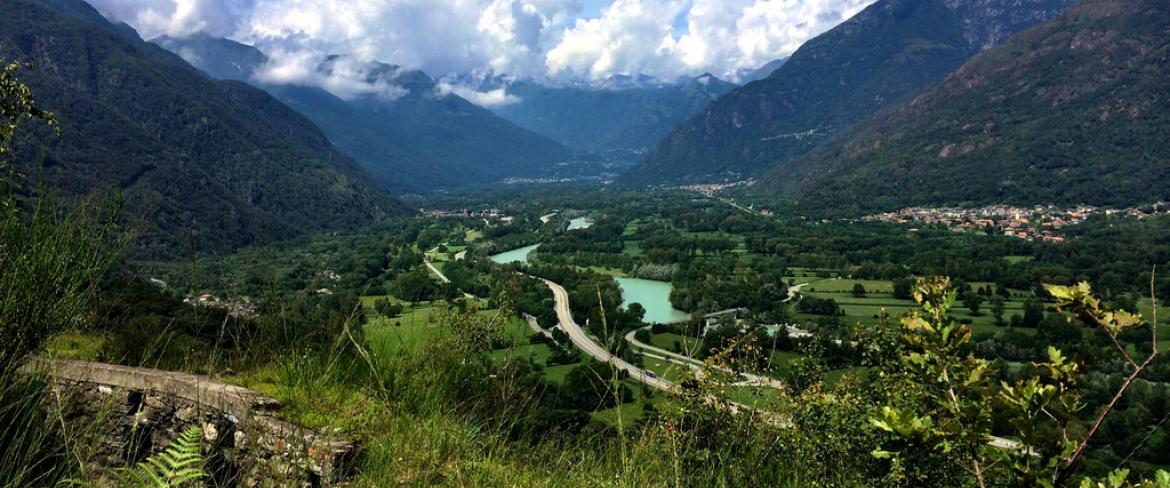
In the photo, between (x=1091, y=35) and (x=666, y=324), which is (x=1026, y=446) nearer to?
(x=666, y=324)

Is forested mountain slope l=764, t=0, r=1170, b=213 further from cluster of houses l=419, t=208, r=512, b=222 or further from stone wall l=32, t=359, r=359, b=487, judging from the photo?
stone wall l=32, t=359, r=359, b=487

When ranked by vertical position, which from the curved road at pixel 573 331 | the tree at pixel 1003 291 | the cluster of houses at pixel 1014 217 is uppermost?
the curved road at pixel 573 331

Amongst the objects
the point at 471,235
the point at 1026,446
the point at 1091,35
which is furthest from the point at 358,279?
the point at 1091,35

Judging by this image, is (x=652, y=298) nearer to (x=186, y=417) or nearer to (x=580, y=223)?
(x=186, y=417)

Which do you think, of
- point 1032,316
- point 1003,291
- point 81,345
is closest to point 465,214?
point 1003,291

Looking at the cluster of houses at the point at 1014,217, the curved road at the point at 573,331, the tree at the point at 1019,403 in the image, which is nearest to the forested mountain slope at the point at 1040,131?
the cluster of houses at the point at 1014,217

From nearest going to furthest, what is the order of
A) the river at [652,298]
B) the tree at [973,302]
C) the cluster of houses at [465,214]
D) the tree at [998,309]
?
→ the tree at [998,309] → the tree at [973,302] → the river at [652,298] → the cluster of houses at [465,214]

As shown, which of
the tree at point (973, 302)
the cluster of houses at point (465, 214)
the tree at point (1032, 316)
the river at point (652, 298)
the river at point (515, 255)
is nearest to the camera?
the tree at point (1032, 316)

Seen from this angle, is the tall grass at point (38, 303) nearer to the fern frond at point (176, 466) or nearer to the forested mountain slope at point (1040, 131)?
the fern frond at point (176, 466)
